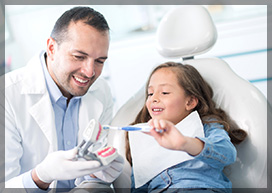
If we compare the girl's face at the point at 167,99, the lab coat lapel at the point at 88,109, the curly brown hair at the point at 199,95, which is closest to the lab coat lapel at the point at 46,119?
the lab coat lapel at the point at 88,109

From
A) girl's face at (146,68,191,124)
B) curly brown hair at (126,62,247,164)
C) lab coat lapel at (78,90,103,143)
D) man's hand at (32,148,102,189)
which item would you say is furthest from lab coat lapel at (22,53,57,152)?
girl's face at (146,68,191,124)

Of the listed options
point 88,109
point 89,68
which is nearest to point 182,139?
point 89,68

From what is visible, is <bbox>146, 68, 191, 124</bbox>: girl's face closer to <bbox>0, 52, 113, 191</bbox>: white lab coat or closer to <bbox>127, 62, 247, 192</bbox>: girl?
<bbox>127, 62, 247, 192</bbox>: girl

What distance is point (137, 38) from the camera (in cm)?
330

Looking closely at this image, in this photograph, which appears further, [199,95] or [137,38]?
[137,38]

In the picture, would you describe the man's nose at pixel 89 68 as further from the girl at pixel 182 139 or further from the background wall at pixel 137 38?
the background wall at pixel 137 38

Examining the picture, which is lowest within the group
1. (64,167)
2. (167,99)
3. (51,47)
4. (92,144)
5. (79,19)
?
(64,167)

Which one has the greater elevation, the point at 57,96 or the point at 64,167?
the point at 57,96

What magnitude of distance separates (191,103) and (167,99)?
0.15 metres

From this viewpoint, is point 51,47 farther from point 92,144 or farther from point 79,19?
point 92,144

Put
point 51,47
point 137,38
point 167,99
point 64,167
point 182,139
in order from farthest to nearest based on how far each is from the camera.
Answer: point 137,38 → point 51,47 → point 167,99 → point 64,167 → point 182,139

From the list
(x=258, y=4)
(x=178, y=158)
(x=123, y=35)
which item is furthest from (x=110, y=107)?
(x=258, y=4)

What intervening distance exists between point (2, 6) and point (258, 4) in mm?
2353

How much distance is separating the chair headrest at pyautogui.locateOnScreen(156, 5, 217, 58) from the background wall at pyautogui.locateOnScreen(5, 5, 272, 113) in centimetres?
146
